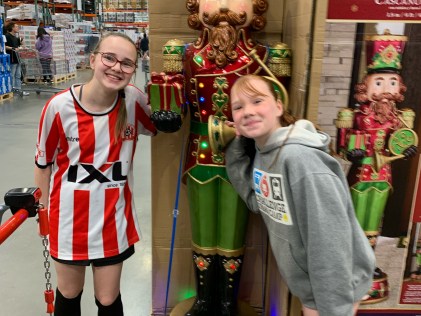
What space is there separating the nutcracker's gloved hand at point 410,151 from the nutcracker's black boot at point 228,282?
2.62 feet

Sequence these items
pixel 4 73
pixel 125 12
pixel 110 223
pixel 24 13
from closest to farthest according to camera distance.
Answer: pixel 110 223, pixel 4 73, pixel 24 13, pixel 125 12

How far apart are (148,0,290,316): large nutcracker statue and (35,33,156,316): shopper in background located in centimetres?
17

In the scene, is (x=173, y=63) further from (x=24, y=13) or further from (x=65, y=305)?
(x=24, y=13)

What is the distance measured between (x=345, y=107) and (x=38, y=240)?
2318 mm

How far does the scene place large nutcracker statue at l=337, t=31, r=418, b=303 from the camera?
1432 mm

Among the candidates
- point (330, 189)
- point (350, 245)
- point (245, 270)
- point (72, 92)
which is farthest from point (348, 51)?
point (245, 270)

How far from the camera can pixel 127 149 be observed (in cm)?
163

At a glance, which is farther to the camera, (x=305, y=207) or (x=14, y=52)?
(x=14, y=52)

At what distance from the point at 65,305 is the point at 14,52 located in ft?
22.8

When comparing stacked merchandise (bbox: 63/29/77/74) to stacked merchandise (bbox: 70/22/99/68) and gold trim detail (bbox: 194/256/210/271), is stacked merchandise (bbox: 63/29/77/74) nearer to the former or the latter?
stacked merchandise (bbox: 70/22/99/68)

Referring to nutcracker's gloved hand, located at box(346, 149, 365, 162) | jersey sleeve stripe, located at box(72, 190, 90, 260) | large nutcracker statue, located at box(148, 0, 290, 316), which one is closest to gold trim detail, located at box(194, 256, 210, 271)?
large nutcracker statue, located at box(148, 0, 290, 316)

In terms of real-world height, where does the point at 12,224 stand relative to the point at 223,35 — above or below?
below

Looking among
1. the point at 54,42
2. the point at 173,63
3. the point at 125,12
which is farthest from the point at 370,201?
the point at 125,12

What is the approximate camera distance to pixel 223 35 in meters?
1.64
